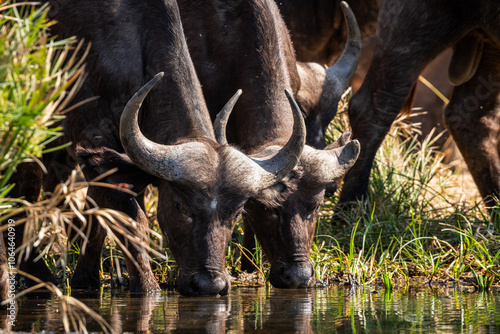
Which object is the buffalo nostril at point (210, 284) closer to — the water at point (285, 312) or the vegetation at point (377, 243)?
the water at point (285, 312)

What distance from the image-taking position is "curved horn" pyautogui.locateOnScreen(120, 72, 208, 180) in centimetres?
498

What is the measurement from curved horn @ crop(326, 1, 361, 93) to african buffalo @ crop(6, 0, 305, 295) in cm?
145

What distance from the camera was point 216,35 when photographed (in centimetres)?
676

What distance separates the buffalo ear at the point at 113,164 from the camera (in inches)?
207

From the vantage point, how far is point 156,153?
Answer: 507 cm

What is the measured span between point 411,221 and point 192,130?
7.52 feet

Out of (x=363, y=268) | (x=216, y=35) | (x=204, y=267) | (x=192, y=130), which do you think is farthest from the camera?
(x=216, y=35)

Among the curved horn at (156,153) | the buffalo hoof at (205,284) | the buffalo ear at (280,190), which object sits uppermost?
the curved horn at (156,153)

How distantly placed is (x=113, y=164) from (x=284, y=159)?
1.09m

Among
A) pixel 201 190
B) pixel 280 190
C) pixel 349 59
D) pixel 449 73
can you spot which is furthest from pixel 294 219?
pixel 449 73

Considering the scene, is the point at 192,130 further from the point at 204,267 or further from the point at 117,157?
the point at 204,267

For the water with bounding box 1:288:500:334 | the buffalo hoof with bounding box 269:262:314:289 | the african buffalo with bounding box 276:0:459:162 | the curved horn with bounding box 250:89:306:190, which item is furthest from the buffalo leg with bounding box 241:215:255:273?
the african buffalo with bounding box 276:0:459:162

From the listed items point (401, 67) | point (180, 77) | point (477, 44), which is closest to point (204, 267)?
point (180, 77)

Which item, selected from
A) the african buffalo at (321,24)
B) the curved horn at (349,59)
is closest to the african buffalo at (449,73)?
the curved horn at (349,59)
